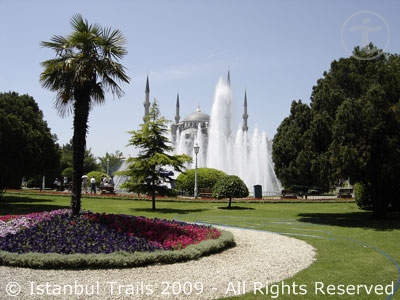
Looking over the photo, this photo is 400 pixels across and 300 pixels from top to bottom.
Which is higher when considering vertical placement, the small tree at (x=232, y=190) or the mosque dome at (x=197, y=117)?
the mosque dome at (x=197, y=117)

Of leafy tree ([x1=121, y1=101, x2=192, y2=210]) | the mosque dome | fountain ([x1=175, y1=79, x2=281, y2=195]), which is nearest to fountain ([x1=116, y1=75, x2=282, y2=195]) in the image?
fountain ([x1=175, y1=79, x2=281, y2=195])

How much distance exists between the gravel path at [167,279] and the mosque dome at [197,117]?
4270 inches

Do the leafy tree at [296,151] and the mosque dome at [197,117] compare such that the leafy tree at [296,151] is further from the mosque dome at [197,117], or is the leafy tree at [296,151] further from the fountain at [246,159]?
the mosque dome at [197,117]

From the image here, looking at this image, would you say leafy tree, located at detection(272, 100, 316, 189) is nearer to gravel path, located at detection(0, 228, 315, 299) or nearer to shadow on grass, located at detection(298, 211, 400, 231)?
shadow on grass, located at detection(298, 211, 400, 231)

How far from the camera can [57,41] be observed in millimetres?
12125

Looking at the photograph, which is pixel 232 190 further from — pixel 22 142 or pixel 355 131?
pixel 22 142

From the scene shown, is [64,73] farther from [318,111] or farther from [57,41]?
[318,111]

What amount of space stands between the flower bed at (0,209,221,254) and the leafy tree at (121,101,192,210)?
31.1 feet

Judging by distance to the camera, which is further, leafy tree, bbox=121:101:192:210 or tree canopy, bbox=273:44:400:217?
leafy tree, bbox=121:101:192:210

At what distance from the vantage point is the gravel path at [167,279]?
21.7 ft

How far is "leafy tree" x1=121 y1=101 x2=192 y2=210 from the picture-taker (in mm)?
21891

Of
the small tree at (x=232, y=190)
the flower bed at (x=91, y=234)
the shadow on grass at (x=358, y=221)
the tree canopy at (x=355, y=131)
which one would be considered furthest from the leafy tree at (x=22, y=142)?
the shadow on grass at (x=358, y=221)

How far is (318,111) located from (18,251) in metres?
14.6

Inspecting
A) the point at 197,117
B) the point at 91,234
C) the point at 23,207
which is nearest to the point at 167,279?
the point at 91,234
